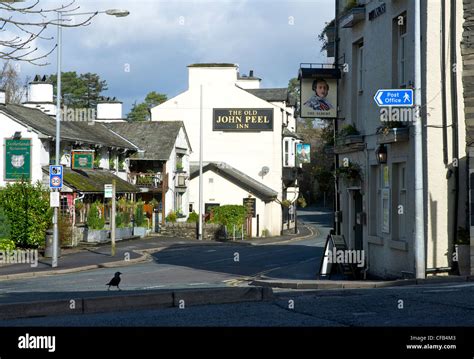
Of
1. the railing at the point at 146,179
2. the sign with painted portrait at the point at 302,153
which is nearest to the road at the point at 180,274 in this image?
the railing at the point at 146,179

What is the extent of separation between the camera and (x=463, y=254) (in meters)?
19.4

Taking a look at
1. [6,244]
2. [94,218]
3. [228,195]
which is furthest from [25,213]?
[228,195]

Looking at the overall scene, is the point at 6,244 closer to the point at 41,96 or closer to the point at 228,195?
the point at 41,96

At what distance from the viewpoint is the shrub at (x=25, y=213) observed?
1420 inches

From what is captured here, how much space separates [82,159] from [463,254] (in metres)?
30.1

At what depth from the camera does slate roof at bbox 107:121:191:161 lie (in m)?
59.4

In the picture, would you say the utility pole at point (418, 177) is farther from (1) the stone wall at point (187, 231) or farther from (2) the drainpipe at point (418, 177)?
(1) the stone wall at point (187, 231)

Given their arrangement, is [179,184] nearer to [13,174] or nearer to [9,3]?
[13,174]

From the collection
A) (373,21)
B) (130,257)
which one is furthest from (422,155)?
(130,257)

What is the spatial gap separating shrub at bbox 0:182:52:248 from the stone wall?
21.4 metres

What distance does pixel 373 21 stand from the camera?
2359cm

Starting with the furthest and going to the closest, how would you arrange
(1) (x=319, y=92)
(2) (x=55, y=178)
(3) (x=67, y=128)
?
(3) (x=67, y=128) < (2) (x=55, y=178) < (1) (x=319, y=92)

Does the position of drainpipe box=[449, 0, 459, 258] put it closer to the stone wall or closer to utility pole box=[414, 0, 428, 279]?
utility pole box=[414, 0, 428, 279]

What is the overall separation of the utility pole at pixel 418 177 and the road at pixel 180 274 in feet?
19.0
